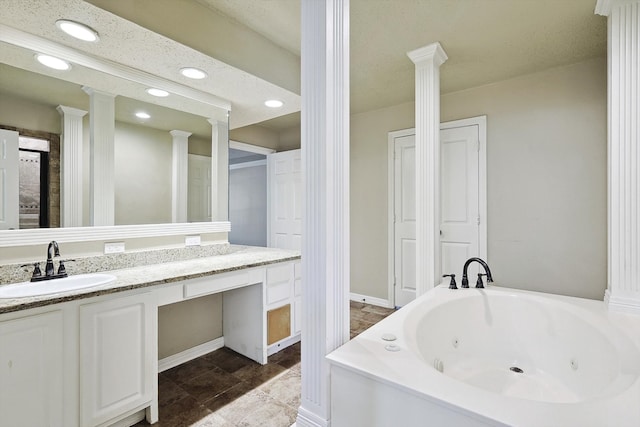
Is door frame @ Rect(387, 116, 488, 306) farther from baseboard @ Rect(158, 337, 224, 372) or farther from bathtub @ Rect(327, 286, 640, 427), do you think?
baseboard @ Rect(158, 337, 224, 372)

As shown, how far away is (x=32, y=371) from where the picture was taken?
135cm

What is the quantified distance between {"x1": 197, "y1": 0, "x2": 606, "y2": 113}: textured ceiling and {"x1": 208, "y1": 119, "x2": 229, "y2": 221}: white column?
2.98 feet

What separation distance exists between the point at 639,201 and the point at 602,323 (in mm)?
723

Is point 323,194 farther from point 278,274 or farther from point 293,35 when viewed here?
Answer: point 293,35

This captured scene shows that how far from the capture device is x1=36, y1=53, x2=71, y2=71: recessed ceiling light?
1.76m

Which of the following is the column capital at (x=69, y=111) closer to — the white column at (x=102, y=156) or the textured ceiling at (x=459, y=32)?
the white column at (x=102, y=156)

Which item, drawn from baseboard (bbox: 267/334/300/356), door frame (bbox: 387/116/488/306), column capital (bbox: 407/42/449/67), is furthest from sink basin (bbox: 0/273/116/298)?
door frame (bbox: 387/116/488/306)

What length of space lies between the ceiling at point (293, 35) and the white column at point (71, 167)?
0.44 metres

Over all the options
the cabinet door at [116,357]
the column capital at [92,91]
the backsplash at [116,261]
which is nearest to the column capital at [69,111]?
the column capital at [92,91]

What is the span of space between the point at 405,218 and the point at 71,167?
3164 millimetres

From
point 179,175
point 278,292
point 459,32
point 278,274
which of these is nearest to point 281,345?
point 278,292

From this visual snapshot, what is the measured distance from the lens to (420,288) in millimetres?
2502

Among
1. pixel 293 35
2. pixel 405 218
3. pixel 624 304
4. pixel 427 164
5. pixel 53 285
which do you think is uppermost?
pixel 293 35

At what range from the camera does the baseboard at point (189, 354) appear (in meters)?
2.31
